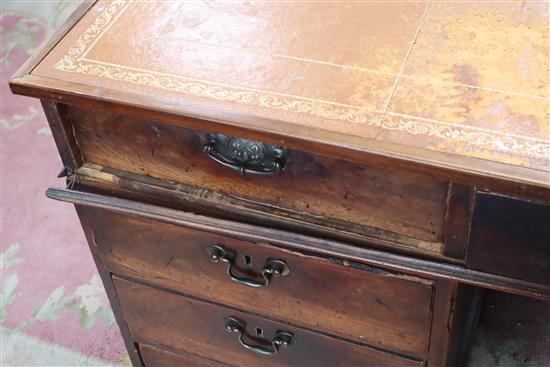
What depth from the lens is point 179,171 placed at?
3.18 ft

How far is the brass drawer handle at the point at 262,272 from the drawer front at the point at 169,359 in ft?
0.86

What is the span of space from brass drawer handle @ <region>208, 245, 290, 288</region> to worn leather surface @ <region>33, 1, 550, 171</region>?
23 centimetres

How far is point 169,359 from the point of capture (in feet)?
4.18

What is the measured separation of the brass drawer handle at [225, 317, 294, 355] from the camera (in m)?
1.10

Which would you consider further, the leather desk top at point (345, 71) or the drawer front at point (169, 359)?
the drawer front at point (169, 359)

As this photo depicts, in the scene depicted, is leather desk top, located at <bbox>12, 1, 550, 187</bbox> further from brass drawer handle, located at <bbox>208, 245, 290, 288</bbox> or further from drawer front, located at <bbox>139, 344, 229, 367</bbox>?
drawer front, located at <bbox>139, 344, 229, 367</bbox>

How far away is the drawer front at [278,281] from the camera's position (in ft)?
3.18

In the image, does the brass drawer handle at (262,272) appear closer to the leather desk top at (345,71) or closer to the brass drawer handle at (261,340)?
the brass drawer handle at (261,340)

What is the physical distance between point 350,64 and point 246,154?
158 mm

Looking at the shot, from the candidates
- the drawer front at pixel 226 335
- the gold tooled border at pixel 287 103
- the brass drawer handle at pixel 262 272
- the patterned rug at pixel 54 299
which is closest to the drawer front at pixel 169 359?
the drawer front at pixel 226 335

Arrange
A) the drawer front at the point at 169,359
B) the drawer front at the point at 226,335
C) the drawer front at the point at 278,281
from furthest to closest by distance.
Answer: the drawer front at the point at 169,359, the drawer front at the point at 226,335, the drawer front at the point at 278,281

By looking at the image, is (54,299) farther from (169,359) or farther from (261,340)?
(261,340)

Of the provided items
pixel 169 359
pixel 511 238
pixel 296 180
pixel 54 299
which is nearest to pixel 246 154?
pixel 296 180

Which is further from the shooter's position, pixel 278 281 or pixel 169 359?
pixel 169 359
